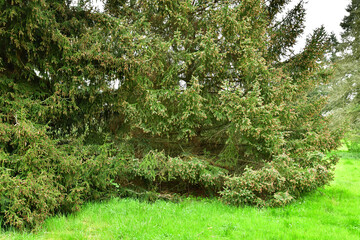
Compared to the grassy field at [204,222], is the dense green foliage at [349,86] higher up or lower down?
higher up

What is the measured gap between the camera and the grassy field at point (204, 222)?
388 cm

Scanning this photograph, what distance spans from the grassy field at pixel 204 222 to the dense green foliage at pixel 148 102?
Answer: 318 mm

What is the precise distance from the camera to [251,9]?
20.4ft

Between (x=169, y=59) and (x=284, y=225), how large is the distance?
4616 mm

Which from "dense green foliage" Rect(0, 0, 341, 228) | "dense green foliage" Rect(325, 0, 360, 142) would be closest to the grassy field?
"dense green foliage" Rect(0, 0, 341, 228)

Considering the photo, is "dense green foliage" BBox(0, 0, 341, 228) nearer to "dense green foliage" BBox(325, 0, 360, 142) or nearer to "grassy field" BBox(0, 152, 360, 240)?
Answer: "grassy field" BBox(0, 152, 360, 240)

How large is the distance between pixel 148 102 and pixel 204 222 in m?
2.80

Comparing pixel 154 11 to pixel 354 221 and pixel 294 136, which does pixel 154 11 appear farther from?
pixel 354 221

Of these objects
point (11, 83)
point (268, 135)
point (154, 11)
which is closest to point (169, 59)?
point (154, 11)

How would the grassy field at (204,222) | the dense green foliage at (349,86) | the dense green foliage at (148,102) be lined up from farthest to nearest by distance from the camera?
the dense green foliage at (349,86), the dense green foliage at (148,102), the grassy field at (204,222)

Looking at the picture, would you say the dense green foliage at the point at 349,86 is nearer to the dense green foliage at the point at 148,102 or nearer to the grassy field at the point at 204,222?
the dense green foliage at the point at 148,102

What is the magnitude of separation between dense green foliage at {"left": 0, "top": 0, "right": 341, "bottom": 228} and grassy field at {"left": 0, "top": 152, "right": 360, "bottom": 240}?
1.04 ft

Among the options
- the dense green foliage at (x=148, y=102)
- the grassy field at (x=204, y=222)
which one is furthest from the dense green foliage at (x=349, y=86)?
the grassy field at (x=204, y=222)

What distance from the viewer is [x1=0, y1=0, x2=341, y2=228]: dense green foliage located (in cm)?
464
